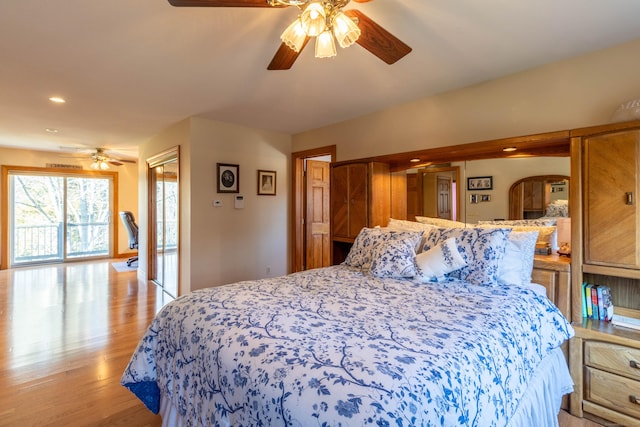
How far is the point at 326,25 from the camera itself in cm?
144

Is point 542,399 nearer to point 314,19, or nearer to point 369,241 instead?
point 369,241

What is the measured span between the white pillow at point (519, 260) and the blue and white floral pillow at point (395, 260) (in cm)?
57

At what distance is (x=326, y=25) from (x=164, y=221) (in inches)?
158

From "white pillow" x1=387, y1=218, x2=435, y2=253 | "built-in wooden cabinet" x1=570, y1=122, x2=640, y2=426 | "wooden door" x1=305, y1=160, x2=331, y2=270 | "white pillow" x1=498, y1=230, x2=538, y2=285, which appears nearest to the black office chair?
"wooden door" x1=305, y1=160, x2=331, y2=270

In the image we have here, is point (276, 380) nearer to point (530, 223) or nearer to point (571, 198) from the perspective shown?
point (571, 198)

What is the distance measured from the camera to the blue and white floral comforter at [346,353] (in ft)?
2.97

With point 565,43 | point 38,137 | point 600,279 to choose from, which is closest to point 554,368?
point 600,279

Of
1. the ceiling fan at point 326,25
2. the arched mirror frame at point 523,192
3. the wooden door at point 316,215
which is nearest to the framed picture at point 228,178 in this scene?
the wooden door at point 316,215

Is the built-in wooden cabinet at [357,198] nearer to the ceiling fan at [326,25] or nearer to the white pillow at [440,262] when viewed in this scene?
the white pillow at [440,262]

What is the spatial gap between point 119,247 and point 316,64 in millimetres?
6849

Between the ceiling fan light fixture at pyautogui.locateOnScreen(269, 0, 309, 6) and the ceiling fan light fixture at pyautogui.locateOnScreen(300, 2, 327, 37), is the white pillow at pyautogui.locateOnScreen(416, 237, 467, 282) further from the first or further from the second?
the ceiling fan light fixture at pyautogui.locateOnScreen(269, 0, 309, 6)

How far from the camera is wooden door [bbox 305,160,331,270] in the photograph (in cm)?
455

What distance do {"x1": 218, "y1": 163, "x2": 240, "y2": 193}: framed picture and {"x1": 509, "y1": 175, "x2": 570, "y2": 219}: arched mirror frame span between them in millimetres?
3038

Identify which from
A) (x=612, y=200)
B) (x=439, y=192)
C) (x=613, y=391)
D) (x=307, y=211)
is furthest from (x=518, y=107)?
(x=307, y=211)
